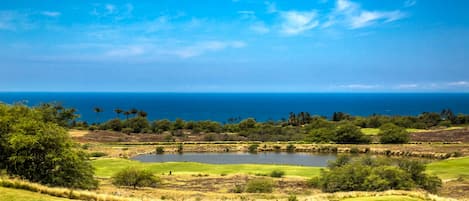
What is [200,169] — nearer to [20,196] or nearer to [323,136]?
[20,196]

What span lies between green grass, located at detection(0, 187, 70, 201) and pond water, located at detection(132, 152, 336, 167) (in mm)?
65901

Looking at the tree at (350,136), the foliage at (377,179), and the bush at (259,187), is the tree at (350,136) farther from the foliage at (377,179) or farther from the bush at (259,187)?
the bush at (259,187)

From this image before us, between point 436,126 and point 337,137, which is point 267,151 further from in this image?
point 436,126

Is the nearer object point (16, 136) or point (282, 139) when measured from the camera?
point (16, 136)

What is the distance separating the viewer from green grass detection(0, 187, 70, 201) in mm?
15077

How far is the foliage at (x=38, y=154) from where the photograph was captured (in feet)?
85.9

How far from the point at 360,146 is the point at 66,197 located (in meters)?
90.3

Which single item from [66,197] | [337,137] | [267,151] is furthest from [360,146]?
[66,197]

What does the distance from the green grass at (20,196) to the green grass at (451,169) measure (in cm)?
5069

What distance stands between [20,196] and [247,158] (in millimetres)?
73712

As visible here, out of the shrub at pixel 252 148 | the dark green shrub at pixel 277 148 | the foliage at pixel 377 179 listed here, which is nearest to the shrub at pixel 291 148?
the dark green shrub at pixel 277 148

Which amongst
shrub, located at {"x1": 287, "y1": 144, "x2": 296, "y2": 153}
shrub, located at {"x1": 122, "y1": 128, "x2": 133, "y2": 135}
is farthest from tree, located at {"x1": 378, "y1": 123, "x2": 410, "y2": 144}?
shrub, located at {"x1": 122, "y1": 128, "x2": 133, "y2": 135}

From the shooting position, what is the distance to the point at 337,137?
366 ft

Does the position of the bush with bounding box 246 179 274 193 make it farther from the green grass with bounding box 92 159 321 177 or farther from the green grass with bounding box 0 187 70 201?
the green grass with bounding box 0 187 70 201
